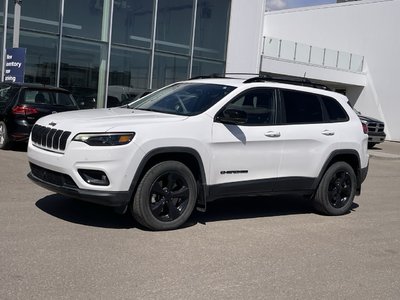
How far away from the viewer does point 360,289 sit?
4.75m

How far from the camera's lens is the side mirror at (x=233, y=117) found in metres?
6.33

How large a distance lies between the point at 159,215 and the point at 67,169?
3.78ft

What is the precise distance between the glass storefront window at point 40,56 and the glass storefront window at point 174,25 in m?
4.31

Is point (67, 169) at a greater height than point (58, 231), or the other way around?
point (67, 169)

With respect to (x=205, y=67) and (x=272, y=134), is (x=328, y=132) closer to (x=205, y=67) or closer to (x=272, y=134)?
(x=272, y=134)

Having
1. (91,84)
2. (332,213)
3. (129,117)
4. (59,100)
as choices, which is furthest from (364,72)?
(129,117)

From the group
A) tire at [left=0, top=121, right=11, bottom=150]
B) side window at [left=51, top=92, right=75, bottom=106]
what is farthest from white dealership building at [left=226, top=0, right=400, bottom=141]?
tire at [left=0, top=121, right=11, bottom=150]

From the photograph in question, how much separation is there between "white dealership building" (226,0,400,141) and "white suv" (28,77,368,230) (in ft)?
56.9

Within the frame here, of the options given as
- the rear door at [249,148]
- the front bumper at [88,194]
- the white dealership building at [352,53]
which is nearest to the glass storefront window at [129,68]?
the white dealership building at [352,53]

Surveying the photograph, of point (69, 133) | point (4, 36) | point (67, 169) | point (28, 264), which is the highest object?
point (4, 36)

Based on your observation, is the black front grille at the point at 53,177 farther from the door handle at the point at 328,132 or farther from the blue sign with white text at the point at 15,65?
the blue sign with white text at the point at 15,65

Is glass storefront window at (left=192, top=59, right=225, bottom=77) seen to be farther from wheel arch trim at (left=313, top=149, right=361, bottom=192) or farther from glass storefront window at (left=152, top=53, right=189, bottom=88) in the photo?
wheel arch trim at (left=313, top=149, right=361, bottom=192)

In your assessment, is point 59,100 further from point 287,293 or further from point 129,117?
point 287,293

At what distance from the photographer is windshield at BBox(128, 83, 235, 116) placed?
6.57 meters
